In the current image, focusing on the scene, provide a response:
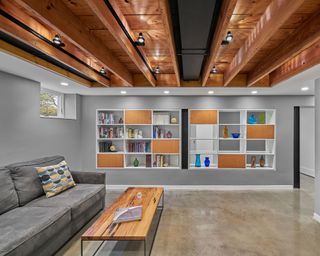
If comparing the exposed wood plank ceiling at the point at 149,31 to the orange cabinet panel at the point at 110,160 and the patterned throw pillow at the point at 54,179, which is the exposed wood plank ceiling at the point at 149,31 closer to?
the patterned throw pillow at the point at 54,179

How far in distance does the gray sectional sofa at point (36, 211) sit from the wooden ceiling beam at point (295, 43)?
3.08 m

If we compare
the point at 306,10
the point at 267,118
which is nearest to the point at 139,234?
the point at 306,10

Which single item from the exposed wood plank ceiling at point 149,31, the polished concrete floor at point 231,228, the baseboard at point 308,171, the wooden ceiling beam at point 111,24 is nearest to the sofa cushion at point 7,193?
the polished concrete floor at point 231,228

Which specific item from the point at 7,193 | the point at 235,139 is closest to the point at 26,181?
the point at 7,193

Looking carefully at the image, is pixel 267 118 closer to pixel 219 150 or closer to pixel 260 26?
pixel 219 150

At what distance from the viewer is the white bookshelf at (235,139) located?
17.4ft

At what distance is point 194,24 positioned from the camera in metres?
1.67

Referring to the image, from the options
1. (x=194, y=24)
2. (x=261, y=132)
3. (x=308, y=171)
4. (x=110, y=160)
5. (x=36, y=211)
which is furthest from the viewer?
(x=308, y=171)

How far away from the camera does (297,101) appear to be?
5234mm

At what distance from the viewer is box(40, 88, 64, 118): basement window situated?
14.6 feet

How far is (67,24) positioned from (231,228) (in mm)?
3284

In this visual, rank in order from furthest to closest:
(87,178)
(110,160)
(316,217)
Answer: (110,160) < (87,178) < (316,217)

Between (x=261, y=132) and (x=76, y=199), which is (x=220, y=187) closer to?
(x=261, y=132)

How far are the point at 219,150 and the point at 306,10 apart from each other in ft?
13.6
